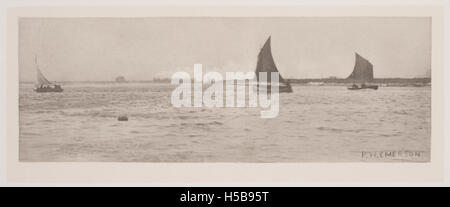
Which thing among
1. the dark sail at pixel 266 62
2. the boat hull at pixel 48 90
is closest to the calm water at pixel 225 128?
the boat hull at pixel 48 90

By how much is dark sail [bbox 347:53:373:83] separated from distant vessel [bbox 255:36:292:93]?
0.43 metres

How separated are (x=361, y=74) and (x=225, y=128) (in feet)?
3.12

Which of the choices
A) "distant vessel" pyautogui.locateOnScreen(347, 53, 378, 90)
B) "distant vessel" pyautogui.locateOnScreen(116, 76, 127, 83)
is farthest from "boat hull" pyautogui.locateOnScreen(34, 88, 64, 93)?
"distant vessel" pyautogui.locateOnScreen(347, 53, 378, 90)

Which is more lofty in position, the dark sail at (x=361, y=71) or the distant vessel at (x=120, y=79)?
the dark sail at (x=361, y=71)

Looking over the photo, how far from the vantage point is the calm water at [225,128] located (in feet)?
11.8

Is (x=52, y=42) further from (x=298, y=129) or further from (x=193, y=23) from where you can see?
(x=298, y=129)

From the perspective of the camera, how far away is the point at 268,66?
362 centimetres

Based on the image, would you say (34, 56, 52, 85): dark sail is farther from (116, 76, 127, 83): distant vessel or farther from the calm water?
(116, 76, 127, 83): distant vessel

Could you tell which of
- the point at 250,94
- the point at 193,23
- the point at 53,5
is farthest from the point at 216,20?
the point at 53,5

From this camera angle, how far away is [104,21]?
3.63 m

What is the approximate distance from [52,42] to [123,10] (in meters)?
0.52

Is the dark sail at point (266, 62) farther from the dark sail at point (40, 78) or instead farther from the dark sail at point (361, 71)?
the dark sail at point (40, 78)

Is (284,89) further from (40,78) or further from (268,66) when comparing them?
(40,78)

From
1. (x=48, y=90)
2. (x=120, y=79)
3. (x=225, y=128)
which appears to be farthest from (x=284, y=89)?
(x=48, y=90)
